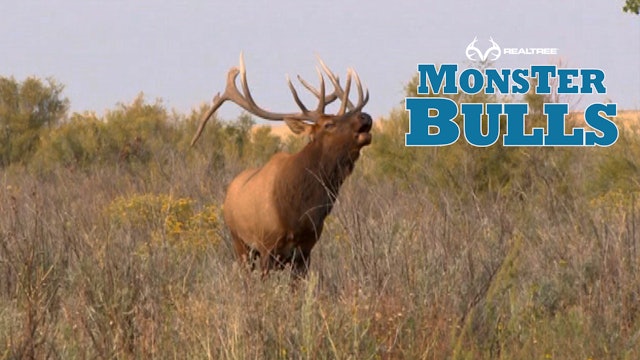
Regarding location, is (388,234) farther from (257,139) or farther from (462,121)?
(257,139)

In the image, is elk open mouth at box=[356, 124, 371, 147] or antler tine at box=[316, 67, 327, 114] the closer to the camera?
elk open mouth at box=[356, 124, 371, 147]

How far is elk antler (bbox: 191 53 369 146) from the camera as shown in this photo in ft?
26.1

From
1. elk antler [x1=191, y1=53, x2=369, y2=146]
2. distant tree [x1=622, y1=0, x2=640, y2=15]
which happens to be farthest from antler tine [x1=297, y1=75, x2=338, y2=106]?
distant tree [x1=622, y1=0, x2=640, y2=15]

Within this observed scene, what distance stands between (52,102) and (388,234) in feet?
65.6

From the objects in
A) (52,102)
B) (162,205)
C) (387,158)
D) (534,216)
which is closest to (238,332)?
(534,216)

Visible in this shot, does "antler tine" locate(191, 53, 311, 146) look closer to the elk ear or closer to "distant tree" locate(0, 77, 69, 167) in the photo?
the elk ear

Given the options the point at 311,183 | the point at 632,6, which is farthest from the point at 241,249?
the point at 632,6

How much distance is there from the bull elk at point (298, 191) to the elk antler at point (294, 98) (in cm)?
1

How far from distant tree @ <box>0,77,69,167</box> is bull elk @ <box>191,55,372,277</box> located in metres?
15.7

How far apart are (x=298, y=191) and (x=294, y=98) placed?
2.87ft

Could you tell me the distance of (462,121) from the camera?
1460 cm

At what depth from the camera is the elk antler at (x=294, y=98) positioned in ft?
26.1

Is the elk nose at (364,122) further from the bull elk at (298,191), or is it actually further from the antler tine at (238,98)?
the antler tine at (238,98)

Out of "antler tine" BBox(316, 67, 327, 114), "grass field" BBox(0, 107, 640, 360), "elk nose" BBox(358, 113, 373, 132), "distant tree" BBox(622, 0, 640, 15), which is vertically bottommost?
"grass field" BBox(0, 107, 640, 360)
